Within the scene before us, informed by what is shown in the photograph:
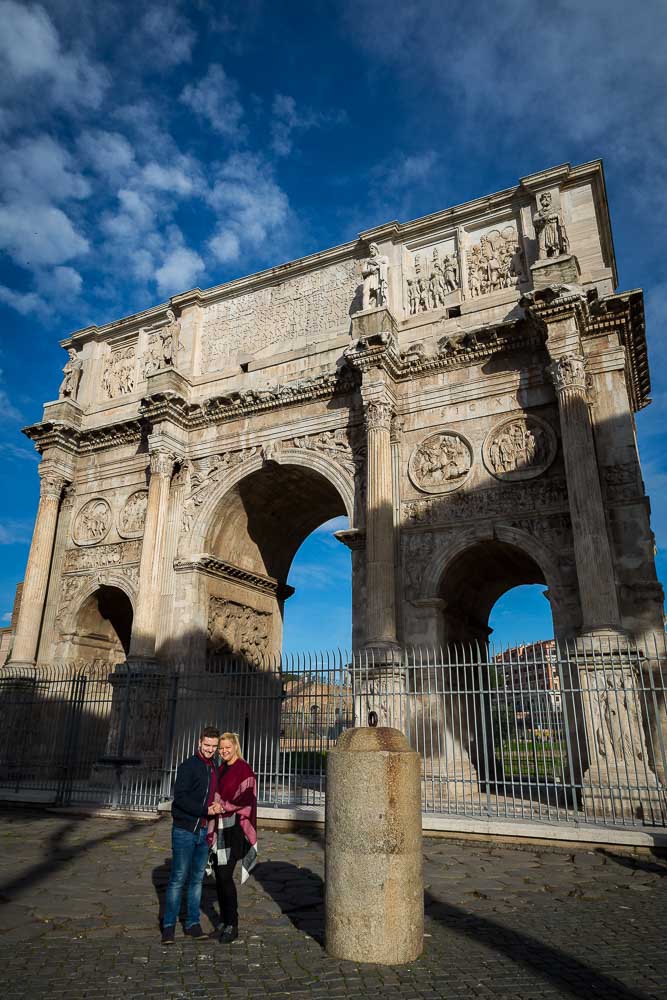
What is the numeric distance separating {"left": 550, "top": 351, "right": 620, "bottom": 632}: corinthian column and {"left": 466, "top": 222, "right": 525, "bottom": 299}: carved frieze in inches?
134

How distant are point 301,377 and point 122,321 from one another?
7.20m

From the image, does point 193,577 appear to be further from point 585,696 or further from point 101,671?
point 585,696

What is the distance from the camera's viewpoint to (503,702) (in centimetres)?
1057

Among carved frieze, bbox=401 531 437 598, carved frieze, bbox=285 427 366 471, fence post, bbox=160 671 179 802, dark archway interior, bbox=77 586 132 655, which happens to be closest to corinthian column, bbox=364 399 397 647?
carved frieze, bbox=401 531 437 598

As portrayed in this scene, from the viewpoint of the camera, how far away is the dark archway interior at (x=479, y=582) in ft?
46.3

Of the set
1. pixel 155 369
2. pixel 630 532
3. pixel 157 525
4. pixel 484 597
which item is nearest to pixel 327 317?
pixel 155 369

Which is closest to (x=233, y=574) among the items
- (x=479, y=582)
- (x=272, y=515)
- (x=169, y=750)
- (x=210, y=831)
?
(x=272, y=515)

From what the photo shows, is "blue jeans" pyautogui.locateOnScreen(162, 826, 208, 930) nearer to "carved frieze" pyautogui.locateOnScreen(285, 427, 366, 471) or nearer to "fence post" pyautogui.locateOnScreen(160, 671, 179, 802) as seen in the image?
"fence post" pyautogui.locateOnScreen(160, 671, 179, 802)

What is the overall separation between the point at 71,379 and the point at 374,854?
62.4 feet

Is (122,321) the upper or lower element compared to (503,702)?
upper

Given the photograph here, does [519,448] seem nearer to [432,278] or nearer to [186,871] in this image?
[432,278]

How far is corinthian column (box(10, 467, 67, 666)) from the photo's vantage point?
→ 1714cm

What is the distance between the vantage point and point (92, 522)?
1880 centimetres

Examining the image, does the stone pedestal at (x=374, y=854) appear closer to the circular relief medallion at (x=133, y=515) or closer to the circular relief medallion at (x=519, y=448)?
the circular relief medallion at (x=519, y=448)
